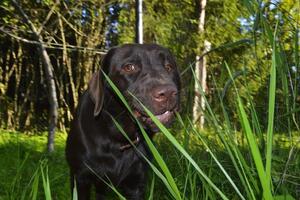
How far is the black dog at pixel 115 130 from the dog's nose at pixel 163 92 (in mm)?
281

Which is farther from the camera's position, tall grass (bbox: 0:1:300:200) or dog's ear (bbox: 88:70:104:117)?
dog's ear (bbox: 88:70:104:117)

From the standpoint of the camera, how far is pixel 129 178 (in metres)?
3.08

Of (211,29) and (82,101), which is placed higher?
(211,29)

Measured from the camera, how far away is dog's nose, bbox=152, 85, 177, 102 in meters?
2.44

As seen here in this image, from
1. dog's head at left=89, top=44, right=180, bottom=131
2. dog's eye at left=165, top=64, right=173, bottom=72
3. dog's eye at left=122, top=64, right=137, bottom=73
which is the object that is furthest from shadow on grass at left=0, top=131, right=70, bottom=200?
dog's eye at left=165, top=64, right=173, bottom=72

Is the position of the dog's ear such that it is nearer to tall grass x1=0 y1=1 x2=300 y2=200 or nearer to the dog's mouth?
the dog's mouth

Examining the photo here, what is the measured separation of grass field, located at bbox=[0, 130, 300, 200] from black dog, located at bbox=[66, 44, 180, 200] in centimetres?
23

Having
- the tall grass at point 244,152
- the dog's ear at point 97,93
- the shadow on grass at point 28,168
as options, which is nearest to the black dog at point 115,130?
the dog's ear at point 97,93

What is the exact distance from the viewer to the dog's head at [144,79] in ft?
8.08

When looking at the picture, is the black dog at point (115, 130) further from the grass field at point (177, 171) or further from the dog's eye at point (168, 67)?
the grass field at point (177, 171)

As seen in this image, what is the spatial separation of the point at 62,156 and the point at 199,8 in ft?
24.4

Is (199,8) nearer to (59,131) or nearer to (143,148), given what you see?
(59,131)

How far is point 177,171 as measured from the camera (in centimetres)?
345

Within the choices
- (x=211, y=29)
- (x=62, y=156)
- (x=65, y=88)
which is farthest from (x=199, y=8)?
(x=62, y=156)
